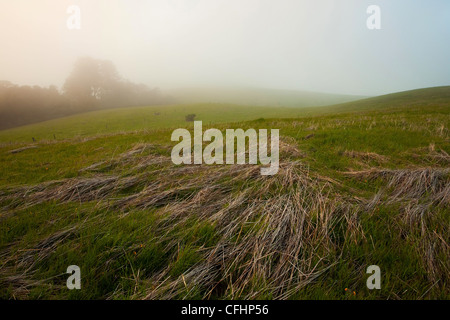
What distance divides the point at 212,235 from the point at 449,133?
380 inches

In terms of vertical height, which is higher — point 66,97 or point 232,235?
point 66,97

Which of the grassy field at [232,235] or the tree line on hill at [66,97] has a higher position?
the tree line on hill at [66,97]

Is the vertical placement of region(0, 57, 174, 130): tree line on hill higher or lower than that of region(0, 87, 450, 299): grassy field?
higher

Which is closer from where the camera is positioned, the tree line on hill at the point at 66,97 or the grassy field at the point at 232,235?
the grassy field at the point at 232,235

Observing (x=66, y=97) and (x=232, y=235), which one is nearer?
(x=232, y=235)

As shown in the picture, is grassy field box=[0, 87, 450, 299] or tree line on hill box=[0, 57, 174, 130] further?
tree line on hill box=[0, 57, 174, 130]

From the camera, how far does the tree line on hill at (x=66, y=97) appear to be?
67250 mm

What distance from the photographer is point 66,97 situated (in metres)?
72.0

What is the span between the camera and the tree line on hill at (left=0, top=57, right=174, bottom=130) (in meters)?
67.2

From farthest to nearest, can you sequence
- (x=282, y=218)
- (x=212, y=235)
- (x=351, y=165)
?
(x=351, y=165) → (x=282, y=218) → (x=212, y=235)
